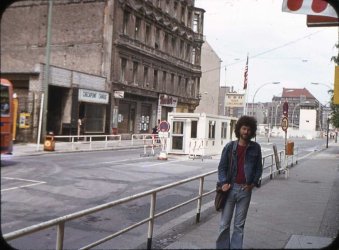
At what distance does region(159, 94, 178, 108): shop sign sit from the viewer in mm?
3043

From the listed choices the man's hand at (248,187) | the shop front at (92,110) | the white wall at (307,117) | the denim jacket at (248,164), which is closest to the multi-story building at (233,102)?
the white wall at (307,117)

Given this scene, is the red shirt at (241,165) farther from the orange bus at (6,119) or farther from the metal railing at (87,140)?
the orange bus at (6,119)

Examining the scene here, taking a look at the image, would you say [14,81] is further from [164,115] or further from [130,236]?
[130,236]

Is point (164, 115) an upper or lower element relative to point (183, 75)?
lower

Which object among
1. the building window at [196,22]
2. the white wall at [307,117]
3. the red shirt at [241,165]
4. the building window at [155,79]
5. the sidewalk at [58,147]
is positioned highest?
the building window at [196,22]

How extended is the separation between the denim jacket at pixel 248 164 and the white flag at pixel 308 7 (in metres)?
1.40

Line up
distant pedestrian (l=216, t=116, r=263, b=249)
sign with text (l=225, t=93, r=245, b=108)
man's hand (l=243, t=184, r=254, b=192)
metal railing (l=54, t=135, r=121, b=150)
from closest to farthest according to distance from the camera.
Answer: metal railing (l=54, t=135, r=121, b=150) < sign with text (l=225, t=93, r=245, b=108) < distant pedestrian (l=216, t=116, r=263, b=249) < man's hand (l=243, t=184, r=254, b=192)

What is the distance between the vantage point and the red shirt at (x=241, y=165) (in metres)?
3.81

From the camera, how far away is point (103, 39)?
7.45ft

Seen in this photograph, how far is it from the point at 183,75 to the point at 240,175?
1.27m

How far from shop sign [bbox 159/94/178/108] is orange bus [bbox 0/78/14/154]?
1.68m

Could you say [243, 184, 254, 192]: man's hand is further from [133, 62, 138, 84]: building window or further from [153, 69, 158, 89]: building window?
[133, 62, 138, 84]: building window

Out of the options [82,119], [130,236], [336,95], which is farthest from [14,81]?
[130,236]

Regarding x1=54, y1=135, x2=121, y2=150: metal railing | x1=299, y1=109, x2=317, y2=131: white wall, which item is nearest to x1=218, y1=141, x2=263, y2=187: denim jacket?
x1=299, y1=109, x2=317, y2=131: white wall
